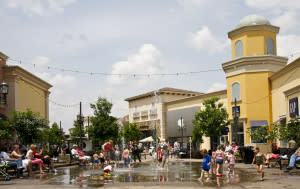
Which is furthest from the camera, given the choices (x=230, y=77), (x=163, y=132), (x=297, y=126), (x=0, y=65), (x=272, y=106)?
(x=163, y=132)

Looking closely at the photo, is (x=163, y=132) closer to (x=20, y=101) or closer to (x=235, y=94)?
(x=235, y=94)

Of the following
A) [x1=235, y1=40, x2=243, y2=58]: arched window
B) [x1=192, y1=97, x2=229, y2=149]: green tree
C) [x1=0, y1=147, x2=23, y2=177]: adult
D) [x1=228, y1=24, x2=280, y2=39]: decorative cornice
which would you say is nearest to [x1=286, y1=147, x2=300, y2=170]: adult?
[x1=0, y1=147, x2=23, y2=177]: adult

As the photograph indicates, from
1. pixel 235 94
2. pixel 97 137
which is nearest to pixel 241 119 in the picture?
pixel 235 94

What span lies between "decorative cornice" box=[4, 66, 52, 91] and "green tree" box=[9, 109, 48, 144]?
35.3 ft

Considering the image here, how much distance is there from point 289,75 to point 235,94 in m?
7.84

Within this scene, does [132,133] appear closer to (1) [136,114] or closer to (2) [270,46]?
(1) [136,114]

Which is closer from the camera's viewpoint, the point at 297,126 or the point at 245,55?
the point at 297,126

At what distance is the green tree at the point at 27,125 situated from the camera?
Result: 24.9 meters

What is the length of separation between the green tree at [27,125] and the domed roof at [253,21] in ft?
72.1

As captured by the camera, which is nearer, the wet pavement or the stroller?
the wet pavement

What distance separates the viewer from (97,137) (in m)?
46.1

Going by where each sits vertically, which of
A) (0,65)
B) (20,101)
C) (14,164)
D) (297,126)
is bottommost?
(14,164)

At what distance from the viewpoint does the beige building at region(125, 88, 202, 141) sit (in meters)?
65.1

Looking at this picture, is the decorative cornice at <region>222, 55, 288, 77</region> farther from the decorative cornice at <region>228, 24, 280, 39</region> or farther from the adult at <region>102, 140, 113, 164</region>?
the adult at <region>102, 140, 113, 164</region>
